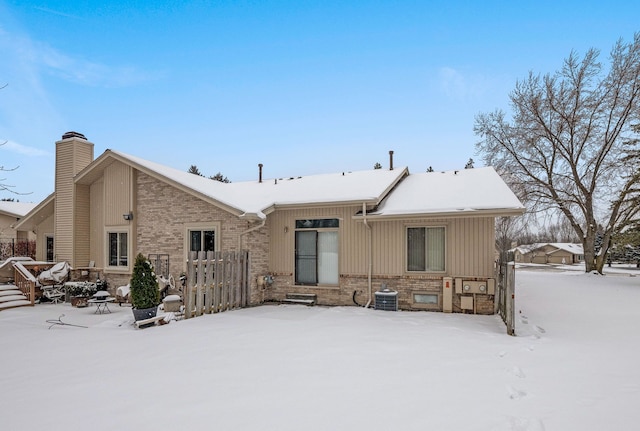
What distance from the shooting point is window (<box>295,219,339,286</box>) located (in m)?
11.1

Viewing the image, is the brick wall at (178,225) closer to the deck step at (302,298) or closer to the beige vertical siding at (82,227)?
the deck step at (302,298)

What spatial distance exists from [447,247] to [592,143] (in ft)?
57.5

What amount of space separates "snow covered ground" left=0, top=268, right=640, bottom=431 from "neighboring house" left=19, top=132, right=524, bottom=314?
5.42 feet

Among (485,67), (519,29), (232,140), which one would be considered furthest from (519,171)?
(232,140)

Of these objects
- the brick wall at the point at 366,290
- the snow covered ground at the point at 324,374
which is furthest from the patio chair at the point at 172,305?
the brick wall at the point at 366,290

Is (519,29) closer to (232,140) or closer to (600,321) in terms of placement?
(600,321)

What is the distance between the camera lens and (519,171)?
23.7 m

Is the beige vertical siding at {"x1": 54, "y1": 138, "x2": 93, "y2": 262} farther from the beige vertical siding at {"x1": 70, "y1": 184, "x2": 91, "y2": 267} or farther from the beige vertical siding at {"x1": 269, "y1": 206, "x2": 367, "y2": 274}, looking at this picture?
the beige vertical siding at {"x1": 269, "y1": 206, "x2": 367, "y2": 274}

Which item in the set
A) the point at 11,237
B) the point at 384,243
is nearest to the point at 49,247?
the point at 11,237

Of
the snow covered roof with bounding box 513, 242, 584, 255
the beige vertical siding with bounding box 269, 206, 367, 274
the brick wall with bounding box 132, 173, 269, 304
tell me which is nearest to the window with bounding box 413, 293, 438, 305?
the beige vertical siding with bounding box 269, 206, 367, 274

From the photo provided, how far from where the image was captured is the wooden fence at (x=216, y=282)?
8.94 metres

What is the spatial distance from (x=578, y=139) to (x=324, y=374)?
23.3 meters

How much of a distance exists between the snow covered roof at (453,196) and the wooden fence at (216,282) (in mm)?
3908

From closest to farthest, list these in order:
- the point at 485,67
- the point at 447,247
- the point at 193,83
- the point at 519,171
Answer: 1. the point at 447,247
2. the point at 485,67
3. the point at 193,83
4. the point at 519,171
